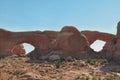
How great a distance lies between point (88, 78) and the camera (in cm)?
3052

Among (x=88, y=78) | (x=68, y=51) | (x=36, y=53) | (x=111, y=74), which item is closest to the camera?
(x=88, y=78)

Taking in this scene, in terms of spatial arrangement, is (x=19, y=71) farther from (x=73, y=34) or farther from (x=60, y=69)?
(x=73, y=34)

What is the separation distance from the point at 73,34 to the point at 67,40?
1255 mm

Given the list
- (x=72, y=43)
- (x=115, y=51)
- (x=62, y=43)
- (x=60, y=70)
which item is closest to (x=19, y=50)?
(x=62, y=43)

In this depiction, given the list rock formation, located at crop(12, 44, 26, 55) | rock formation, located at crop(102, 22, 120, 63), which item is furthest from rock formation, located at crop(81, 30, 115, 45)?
rock formation, located at crop(12, 44, 26, 55)

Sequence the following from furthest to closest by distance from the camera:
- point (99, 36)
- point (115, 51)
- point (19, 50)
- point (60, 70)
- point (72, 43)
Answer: point (19, 50) → point (99, 36) → point (72, 43) → point (115, 51) → point (60, 70)

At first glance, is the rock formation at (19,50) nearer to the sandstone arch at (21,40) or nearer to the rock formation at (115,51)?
the sandstone arch at (21,40)

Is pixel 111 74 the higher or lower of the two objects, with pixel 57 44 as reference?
lower

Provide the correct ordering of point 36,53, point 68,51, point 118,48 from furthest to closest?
point 36,53 → point 68,51 → point 118,48

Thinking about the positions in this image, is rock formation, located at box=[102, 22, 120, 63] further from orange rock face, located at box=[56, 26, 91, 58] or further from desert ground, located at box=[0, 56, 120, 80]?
orange rock face, located at box=[56, 26, 91, 58]

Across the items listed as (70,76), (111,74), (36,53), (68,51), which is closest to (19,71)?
(70,76)

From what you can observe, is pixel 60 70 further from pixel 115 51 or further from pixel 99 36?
pixel 99 36

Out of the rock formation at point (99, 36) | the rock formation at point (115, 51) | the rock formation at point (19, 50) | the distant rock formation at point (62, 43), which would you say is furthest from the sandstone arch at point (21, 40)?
the rock formation at point (115, 51)

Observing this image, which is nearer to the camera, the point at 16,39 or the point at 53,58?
the point at 53,58
